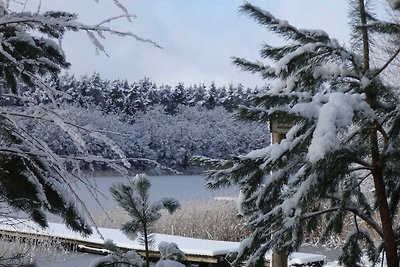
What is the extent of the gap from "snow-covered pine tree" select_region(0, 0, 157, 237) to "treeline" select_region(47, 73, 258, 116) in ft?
92.7

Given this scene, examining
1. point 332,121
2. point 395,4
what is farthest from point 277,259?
point 332,121

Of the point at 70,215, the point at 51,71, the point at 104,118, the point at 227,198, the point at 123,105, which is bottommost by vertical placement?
the point at 70,215

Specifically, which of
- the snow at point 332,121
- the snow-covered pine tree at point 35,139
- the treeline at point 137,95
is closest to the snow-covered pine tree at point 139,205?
the snow-covered pine tree at point 35,139

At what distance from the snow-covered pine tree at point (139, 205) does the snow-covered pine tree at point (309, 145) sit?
2.02 ft

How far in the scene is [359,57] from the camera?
2.07 metres

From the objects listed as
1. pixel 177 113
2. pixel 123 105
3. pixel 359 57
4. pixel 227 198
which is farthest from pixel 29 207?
pixel 177 113

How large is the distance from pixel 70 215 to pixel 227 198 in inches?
424

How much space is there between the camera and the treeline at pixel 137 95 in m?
34.2

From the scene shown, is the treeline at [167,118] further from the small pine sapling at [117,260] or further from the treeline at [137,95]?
the small pine sapling at [117,260]

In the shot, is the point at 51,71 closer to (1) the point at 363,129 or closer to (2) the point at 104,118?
(1) the point at 363,129

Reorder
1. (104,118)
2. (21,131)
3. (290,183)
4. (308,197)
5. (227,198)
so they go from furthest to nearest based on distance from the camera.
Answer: (104,118) → (227,198) → (290,183) → (308,197) → (21,131)

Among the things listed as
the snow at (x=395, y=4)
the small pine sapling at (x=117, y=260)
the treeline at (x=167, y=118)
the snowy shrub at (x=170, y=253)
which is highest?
the treeline at (x=167, y=118)

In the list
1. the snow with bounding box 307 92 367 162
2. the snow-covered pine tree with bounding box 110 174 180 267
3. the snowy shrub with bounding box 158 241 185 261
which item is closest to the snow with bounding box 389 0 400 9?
the snow with bounding box 307 92 367 162

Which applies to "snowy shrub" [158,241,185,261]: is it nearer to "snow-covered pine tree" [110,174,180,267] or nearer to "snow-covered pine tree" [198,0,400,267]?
"snow-covered pine tree" [110,174,180,267]
